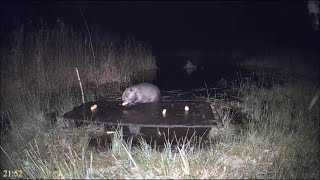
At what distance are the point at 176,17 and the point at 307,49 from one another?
1059cm

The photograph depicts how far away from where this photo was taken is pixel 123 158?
343 centimetres

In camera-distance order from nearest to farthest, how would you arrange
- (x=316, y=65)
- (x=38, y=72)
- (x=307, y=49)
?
(x=38, y=72), (x=316, y=65), (x=307, y=49)

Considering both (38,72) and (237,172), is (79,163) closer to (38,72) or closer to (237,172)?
(237,172)

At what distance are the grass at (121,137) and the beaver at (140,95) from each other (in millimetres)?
880

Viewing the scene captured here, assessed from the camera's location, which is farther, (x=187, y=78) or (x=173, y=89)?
(x=187, y=78)

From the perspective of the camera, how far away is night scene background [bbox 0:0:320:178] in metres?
3.21

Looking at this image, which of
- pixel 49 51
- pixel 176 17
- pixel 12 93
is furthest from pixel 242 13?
pixel 12 93

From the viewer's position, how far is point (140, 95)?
5238 millimetres

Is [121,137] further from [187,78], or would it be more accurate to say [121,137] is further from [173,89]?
[187,78]

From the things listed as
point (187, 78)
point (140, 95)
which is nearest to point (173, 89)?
point (187, 78)

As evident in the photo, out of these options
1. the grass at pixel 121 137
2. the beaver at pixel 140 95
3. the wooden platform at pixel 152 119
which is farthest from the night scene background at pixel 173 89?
the beaver at pixel 140 95

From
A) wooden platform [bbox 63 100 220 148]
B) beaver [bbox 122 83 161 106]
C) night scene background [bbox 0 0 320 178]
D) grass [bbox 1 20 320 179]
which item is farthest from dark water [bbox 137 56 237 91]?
wooden platform [bbox 63 100 220 148]

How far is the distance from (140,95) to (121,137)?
1620 mm

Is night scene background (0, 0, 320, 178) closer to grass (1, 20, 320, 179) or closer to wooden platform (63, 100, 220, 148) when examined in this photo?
grass (1, 20, 320, 179)
